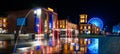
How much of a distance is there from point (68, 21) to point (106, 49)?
120m

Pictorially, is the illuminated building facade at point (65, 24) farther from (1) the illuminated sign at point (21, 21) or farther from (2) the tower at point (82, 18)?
(1) the illuminated sign at point (21, 21)

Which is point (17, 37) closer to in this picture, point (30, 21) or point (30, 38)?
point (30, 38)

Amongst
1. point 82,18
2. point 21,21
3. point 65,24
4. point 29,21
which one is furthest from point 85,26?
point 29,21

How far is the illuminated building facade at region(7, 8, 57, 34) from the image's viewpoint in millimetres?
71688

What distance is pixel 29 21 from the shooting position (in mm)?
72562

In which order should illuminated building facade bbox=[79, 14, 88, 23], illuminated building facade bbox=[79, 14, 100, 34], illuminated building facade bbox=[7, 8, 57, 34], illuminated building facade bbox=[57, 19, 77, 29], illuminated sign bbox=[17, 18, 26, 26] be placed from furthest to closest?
illuminated building facade bbox=[79, 14, 88, 23], illuminated building facade bbox=[79, 14, 100, 34], illuminated building facade bbox=[57, 19, 77, 29], illuminated sign bbox=[17, 18, 26, 26], illuminated building facade bbox=[7, 8, 57, 34]

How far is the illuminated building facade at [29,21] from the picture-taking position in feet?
235

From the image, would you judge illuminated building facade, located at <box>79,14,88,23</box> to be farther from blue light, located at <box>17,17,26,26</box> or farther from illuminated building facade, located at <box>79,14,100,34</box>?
blue light, located at <box>17,17,26,26</box>

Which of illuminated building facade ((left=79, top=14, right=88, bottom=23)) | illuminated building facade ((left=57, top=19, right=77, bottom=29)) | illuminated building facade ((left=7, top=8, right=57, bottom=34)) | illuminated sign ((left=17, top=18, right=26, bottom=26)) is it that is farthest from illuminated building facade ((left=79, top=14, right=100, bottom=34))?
illuminated sign ((left=17, top=18, right=26, bottom=26))

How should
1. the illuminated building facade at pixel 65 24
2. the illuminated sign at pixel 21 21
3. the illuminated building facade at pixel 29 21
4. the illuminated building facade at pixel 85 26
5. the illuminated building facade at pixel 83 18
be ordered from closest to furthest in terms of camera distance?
the illuminated building facade at pixel 29 21 < the illuminated sign at pixel 21 21 < the illuminated building facade at pixel 65 24 < the illuminated building facade at pixel 85 26 < the illuminated building facade at pixel 83 18

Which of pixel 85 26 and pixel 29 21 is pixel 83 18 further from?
pixel 29 21

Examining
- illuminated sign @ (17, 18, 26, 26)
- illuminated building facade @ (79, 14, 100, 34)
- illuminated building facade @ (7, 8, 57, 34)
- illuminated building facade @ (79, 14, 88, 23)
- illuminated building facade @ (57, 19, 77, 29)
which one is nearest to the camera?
illuminated building facade @ (7, 8, 57, 34)

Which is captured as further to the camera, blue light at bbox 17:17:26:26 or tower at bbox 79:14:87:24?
tower at bbox 79:14:87:24

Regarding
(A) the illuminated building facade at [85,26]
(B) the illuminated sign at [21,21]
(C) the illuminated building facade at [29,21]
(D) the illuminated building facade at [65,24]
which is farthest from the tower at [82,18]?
(B) the illuminated sign at [21,21]
